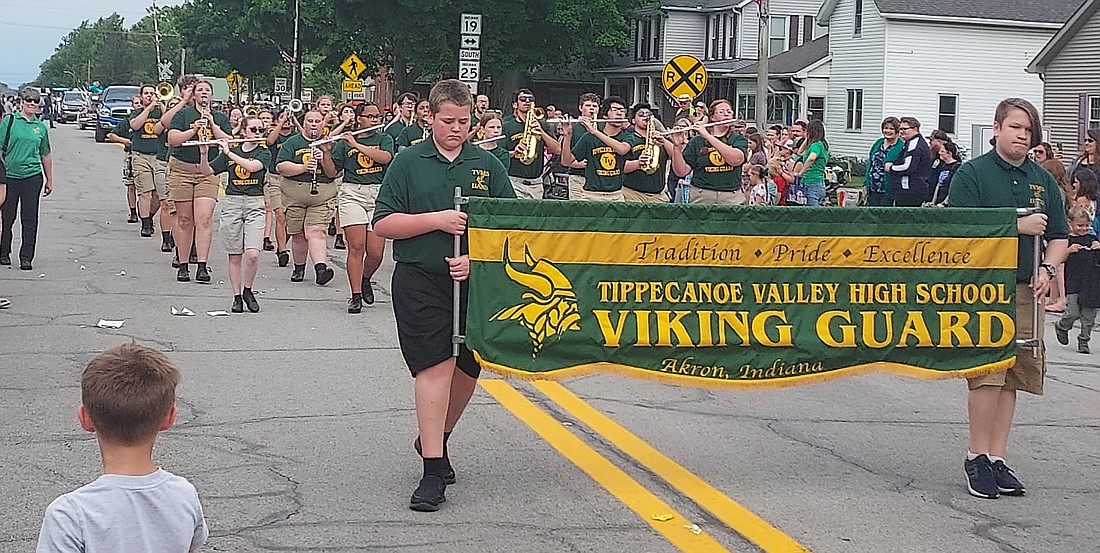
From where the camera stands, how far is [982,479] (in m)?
6.41

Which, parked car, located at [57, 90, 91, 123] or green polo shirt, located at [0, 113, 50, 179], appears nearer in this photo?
green polo shirt, located at [0, 113, 50, 179]

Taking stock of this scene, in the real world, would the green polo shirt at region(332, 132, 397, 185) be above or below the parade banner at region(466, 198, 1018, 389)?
above

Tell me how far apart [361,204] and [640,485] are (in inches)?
270

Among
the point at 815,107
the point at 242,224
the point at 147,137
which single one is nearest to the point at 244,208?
the point at 242,224

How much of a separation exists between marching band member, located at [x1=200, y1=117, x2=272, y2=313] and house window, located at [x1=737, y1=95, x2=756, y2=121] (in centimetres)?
4198

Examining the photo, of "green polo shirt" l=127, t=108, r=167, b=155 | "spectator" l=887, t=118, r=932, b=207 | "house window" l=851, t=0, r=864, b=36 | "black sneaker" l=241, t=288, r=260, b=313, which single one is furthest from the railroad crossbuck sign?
"house window" l=851, t=0, r=864, b=36

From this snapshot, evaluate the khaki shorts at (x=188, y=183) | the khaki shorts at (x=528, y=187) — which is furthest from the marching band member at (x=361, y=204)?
the khaki shorts at (x=528, y=187)

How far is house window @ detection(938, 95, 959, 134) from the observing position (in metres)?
43.0

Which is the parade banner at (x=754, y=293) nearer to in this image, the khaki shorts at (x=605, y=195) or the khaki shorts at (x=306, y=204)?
the khaki shorts at (x=605, y=195)

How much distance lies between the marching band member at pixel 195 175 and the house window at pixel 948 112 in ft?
109

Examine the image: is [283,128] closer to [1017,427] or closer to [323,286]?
[323,286]

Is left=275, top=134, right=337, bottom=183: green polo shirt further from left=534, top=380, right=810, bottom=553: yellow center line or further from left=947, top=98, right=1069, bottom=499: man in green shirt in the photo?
left=947, top=98, right=1069, bottom=499: man in green shirt

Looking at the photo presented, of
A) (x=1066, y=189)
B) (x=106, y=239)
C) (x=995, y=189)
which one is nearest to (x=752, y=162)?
(x=1066, y=189)

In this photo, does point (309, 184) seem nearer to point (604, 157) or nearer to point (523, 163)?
point (523, 163)
